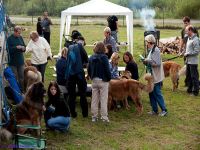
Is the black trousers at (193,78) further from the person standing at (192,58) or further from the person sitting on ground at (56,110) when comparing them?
the person sitting on ground at (56,110)

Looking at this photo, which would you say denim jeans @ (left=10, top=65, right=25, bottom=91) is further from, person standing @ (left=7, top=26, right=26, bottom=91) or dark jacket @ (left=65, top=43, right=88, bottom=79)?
dark jacket @ (left=65, top=43, right=88, bottom=79)

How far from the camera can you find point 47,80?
41.9 feet

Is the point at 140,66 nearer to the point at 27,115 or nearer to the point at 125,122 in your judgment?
the point at 125,122

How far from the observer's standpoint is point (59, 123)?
810cm

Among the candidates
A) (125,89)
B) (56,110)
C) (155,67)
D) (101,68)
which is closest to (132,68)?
(125,89)

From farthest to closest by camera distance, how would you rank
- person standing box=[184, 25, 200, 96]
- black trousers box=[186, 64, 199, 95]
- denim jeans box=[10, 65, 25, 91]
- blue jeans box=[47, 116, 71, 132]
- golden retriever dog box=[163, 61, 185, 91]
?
golden retriever dog box=[163, 61, 185, 91] < black trousers box=[186, 64, 199, 95] < person standing box=[184, 25, 200, 96] < denim jeans box=[10, 65, 25, 91] < blue jeans box=[47, 116, 71, 132]

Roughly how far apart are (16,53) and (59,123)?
8.30 feet

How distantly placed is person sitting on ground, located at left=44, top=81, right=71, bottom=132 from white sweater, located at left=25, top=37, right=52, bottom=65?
8.65 feet

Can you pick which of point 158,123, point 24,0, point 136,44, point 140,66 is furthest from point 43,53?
point 24,0

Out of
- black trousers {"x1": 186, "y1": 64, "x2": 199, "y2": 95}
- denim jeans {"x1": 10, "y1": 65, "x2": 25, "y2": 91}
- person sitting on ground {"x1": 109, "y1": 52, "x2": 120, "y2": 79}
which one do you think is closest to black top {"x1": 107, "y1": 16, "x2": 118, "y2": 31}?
black trousers {"x1": 186, "y1": 64, "x2": 199, "y2": 95}

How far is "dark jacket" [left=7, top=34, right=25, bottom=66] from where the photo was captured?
983 centimetres

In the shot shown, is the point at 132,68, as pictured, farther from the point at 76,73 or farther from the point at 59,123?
the point at 59,123

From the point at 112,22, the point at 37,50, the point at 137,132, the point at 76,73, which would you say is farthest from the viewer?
the point at 112,22

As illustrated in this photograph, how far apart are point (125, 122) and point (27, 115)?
2.60 metres
